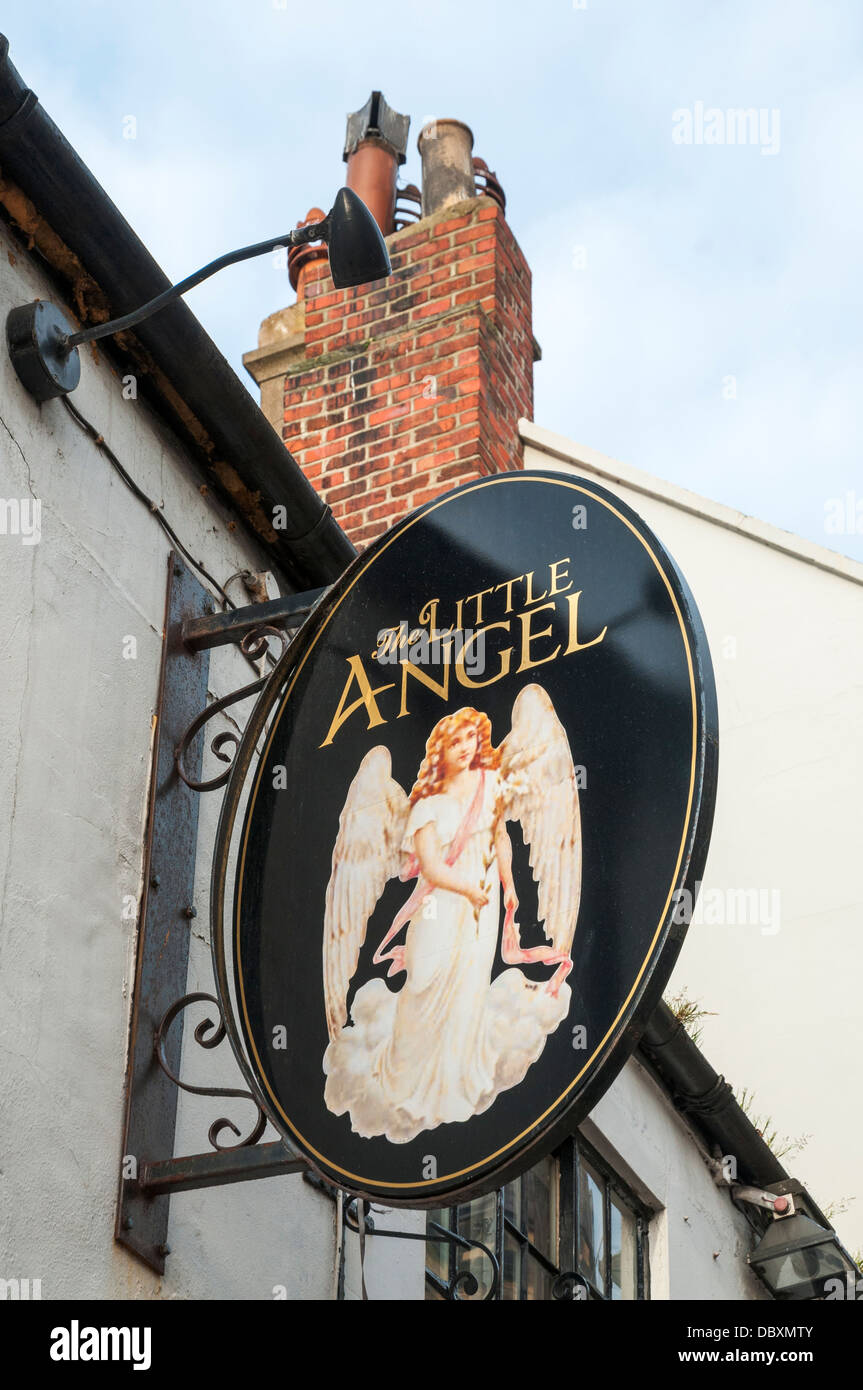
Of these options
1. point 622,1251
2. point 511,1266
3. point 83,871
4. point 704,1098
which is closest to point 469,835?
point 83,871

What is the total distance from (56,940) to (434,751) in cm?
97

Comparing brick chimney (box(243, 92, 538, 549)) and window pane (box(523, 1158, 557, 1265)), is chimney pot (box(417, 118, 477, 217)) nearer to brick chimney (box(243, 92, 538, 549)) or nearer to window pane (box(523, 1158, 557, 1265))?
brick chimney (box(243, 92, 538, 549))

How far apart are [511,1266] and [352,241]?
3.65m

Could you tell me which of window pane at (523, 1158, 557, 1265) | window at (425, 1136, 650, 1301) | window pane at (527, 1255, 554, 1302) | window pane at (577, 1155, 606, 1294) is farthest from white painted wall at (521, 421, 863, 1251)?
window pane at (527, 1255, 554, 1302)

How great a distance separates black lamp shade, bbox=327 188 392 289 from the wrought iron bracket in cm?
85

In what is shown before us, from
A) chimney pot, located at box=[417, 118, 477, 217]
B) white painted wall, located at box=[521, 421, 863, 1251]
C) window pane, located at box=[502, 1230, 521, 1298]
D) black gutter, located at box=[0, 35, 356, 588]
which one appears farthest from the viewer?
chimney pot, located at box=[417, 118, 477, 217]

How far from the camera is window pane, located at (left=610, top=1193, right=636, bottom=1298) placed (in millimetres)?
6980

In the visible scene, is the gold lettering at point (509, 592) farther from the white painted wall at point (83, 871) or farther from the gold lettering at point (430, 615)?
the white painted wall at point (83, 871)

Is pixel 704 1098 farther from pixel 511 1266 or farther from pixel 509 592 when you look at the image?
pixel 509 592

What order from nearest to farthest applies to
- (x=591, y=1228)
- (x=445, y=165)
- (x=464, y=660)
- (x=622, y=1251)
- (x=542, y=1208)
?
(x=464, y=660), (x=542, y=1208), (x=591, y=1228), (x=622, y=1251), (x=445, y=165)

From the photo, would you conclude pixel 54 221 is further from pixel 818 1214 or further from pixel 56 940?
pixel 818 1214

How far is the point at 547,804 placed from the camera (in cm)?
362
